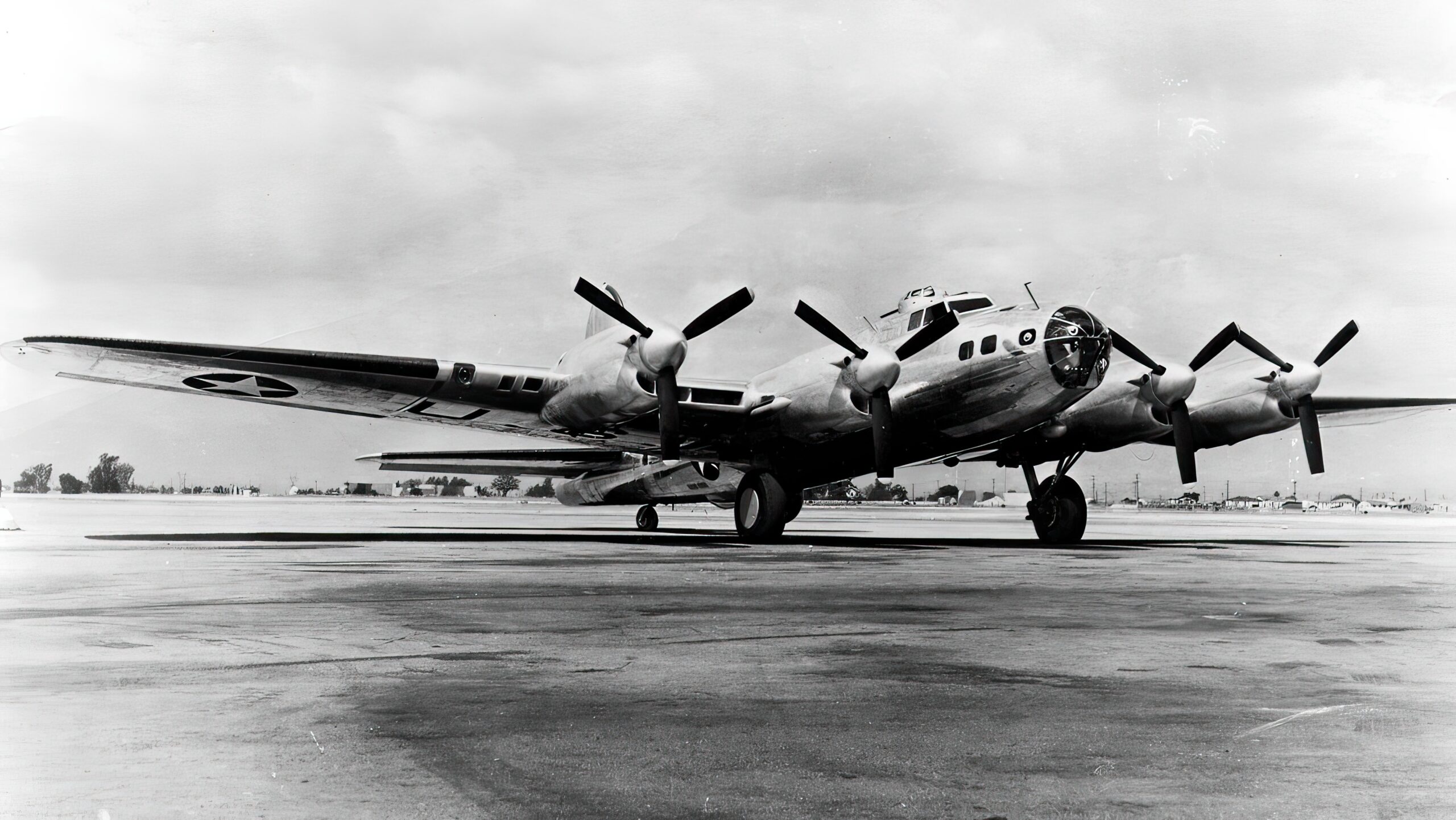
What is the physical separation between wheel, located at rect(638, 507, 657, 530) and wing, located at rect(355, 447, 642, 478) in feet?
7.70

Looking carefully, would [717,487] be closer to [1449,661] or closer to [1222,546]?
[1222,546]

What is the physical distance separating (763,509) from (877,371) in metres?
5.33

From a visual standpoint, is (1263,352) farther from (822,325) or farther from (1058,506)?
(822,325)

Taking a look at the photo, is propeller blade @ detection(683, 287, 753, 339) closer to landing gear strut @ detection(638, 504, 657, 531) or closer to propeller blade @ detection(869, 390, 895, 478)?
propeller blade @ detection(869, 390, 895, 478)

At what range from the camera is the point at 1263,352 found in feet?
87.3

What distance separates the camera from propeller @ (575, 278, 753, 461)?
22281 millimetres

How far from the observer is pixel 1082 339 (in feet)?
72.0

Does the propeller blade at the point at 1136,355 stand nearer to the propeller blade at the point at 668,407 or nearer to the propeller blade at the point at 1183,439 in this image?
the propeller blade at the point at 1183,439

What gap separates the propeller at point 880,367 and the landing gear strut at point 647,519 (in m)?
16.0

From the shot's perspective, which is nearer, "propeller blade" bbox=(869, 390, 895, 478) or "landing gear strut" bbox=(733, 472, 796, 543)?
"propeller blade" bbox=(869, 390, 895, 478)

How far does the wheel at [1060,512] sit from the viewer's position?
27141 millimetres

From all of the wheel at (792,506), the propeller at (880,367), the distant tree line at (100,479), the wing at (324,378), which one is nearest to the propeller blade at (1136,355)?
the propeller at (880,367)

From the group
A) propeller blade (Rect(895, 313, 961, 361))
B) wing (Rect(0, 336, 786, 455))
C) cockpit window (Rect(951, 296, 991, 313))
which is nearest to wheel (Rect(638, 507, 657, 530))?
wing (Rect(0, 336, 786, 455))

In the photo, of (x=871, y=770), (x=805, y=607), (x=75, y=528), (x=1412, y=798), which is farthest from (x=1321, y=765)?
(x=75, y=528)
